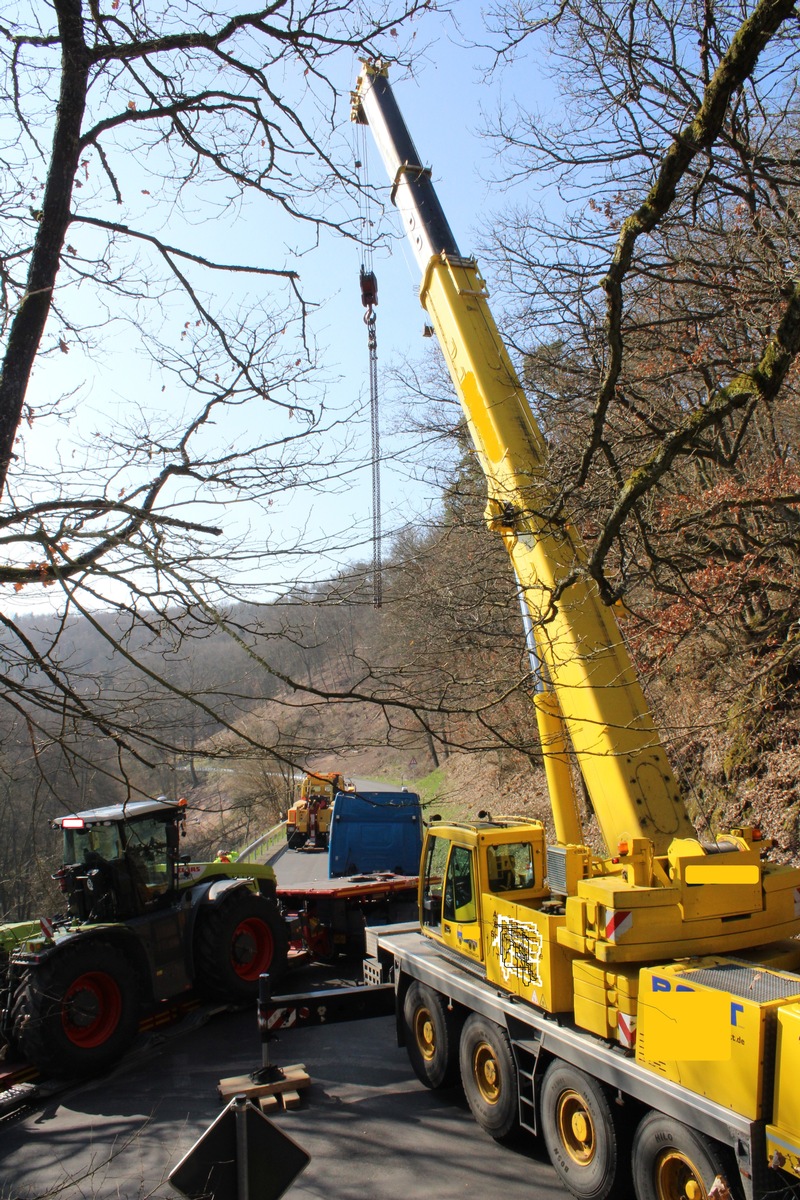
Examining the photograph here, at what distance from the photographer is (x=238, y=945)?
11.0 metres

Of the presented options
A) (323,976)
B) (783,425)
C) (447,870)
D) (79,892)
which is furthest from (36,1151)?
(783,425)

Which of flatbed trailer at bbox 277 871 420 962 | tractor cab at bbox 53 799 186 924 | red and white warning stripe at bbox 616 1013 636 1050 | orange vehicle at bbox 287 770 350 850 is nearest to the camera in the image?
red and white warning stripe at bbox 616 1013 636 1050

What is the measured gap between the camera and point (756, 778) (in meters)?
11.6

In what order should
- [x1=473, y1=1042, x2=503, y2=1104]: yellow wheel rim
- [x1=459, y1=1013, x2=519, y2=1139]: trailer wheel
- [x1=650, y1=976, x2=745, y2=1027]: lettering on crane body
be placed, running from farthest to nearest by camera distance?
[x1=473, y1=1042, x2=503, y2=1104]: yellow wheel rim → [x1=459, y1=1013, x2=519, y2=1139]: trailer wheel → [x1=650, y1=976, x2=745, y2=1027]: lettering on crane body

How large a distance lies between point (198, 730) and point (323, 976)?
8554 mm

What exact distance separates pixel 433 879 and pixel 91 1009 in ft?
12.8

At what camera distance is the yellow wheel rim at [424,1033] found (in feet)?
26.3

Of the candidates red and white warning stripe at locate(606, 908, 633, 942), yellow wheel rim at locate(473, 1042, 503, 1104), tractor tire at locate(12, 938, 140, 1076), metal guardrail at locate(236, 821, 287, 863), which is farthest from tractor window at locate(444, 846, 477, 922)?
metal guardrail at locate(236, 821, 287, 863)

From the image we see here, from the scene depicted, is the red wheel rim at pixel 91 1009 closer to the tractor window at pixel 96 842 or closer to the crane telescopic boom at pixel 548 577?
the tractor window at pixel 96 842

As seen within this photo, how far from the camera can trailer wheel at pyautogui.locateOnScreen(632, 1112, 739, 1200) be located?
473 centimetres

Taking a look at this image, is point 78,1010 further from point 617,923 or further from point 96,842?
point 617,923

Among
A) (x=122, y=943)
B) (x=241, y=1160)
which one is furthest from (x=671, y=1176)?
(x=122, y=943)

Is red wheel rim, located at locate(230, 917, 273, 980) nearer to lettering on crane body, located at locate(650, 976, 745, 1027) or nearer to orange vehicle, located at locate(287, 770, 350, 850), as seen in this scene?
lettering on crane body, located at locate(650, 976, 745, 1027)

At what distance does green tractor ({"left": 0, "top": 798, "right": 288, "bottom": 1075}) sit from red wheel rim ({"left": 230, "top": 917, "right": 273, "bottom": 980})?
0.01m
